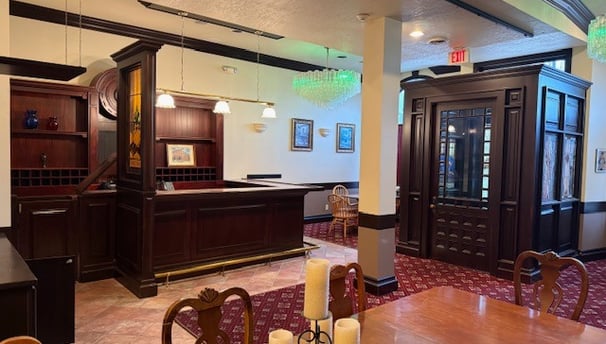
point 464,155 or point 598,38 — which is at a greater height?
point 598,38

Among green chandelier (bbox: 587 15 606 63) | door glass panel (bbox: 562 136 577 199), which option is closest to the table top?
green chandelier (bbox: 587 15 606 63)

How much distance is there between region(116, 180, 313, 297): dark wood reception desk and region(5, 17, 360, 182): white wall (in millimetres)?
2252

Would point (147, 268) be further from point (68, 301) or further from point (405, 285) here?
point (405, 285)

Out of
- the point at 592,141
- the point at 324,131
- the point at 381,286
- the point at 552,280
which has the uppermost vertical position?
the point at 324,131

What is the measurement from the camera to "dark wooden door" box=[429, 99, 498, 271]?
5571mm

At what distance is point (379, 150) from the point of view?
4.44m

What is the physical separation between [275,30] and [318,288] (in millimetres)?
4157

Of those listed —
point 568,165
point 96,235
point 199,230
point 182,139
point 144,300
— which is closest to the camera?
point 144,300

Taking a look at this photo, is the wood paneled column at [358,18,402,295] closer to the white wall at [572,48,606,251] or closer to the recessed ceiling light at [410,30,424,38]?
the recessed ceiling light at [410,30,424,38]

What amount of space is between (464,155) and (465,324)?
4.29 m

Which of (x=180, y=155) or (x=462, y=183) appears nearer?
(x=462, y=183)

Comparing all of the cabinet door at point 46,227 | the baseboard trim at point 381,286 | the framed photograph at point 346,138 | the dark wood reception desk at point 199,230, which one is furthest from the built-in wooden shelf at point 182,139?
the baseboard trim at point 381,286

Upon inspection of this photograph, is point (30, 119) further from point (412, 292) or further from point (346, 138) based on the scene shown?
point (346, 138)

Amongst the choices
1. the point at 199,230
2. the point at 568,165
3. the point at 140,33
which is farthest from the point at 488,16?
the point at 140,33
